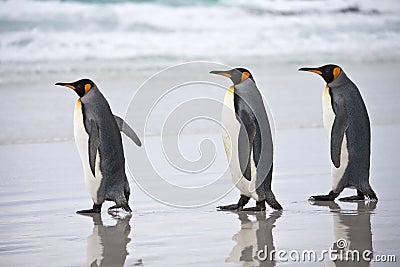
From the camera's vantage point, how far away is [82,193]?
19.7ft

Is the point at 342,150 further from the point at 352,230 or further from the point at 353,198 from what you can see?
the point at 352,230

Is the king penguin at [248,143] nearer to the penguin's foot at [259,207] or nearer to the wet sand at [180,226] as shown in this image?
the penguin's foot at [259,207]

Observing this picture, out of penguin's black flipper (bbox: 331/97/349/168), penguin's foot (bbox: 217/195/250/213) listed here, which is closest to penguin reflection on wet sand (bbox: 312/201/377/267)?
penguin's black flipper (bbox: 331/97/349/168)

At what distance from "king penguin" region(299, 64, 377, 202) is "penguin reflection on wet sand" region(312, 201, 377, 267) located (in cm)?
17

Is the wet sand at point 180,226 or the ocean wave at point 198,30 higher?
the ocean wave at point 198,30

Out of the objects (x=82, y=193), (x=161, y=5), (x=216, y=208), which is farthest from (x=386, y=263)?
(x=161, y=5)

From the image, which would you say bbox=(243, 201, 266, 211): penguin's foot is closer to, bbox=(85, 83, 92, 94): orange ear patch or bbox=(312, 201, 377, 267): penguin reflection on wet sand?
bbox=(312, 201, 377, 267): penguin reflection on wet sand

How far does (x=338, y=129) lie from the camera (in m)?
5.38

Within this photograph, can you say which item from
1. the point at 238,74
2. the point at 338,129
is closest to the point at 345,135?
the point at 338,129

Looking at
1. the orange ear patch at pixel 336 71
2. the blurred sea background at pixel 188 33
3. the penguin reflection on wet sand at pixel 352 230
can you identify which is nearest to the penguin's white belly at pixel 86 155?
the penguin reflection on wet sand at pixel 352 230

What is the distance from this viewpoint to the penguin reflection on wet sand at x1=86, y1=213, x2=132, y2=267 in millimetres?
3756

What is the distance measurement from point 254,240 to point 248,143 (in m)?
1.13

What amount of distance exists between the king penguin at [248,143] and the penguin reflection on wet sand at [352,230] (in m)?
0.40

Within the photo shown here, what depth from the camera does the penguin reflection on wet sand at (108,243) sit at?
3.76 meters
